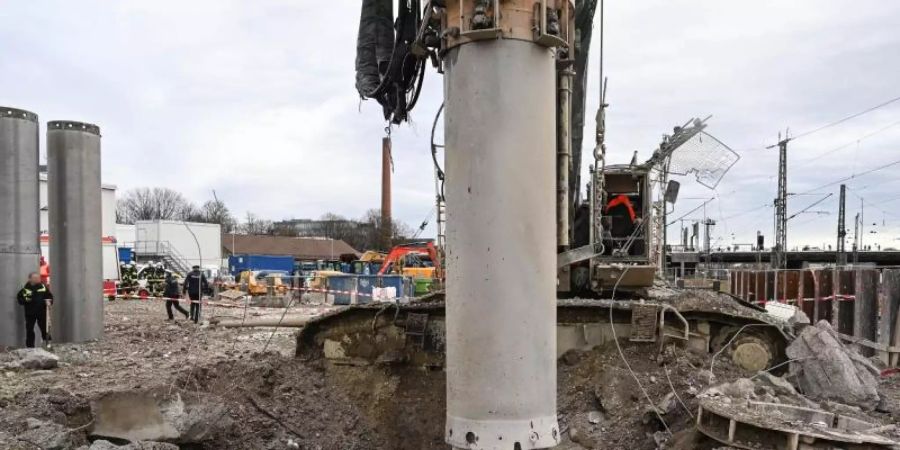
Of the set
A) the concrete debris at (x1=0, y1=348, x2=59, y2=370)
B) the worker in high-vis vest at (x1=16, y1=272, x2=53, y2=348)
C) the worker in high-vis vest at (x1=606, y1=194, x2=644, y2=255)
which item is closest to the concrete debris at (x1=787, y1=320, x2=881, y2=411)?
the worker in high-vis vest at (x1=606, y1=194, x2=644, y2=255)

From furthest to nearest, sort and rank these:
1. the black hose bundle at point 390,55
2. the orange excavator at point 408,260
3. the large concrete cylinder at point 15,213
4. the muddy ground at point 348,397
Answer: the orange excavator at point 408,260 → the large concrete cylinder at point 15,213 → the muddy ground at point 348,397 → the black hose bundle at point 390,55

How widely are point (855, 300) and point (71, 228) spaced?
1441cm

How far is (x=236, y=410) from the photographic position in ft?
26.6

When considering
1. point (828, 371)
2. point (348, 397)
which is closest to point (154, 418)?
point (348, 397)

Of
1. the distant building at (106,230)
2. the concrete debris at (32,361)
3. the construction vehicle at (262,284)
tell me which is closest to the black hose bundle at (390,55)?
the concrete debris at (32,361)

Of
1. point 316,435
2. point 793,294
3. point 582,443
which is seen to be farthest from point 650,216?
point 793,294

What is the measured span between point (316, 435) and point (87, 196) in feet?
23.0

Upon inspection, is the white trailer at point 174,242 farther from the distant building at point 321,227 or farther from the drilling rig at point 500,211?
the distant building at point 321,227

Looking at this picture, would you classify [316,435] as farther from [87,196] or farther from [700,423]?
[87,196]

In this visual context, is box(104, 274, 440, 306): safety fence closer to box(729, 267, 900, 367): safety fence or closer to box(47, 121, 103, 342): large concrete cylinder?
box(47, 121, 103, 342): large concrete cylinder

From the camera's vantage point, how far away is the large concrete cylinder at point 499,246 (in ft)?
15.5

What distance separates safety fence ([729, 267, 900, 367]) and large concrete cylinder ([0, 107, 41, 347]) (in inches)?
553

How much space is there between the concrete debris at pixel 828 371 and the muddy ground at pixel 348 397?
664 mm

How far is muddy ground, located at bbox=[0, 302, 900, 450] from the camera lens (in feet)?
23.0
